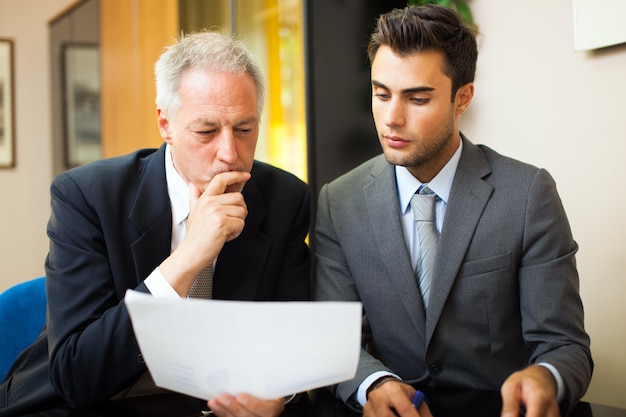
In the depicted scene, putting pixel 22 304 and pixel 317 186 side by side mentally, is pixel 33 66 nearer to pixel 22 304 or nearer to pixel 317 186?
pixel 317 186

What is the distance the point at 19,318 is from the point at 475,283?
117 cm

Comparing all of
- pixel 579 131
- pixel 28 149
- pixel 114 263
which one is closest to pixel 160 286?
pixel 114 263

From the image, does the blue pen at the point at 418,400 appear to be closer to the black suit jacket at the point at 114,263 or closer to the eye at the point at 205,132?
the black suit jacket at the point at 114,263

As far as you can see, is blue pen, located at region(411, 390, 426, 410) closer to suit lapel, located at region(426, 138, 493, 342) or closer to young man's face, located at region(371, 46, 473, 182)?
suit lapel, located at region(426, 138, 493, 342)

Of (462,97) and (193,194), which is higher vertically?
(462,97)

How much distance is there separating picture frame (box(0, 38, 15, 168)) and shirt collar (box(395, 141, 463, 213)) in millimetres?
4979

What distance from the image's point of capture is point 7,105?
Answer: 5848 millimetres

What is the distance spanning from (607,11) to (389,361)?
1.31m

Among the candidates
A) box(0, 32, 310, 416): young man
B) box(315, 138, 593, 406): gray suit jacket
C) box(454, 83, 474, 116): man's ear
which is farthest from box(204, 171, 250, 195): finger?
box(454, 83, 474, 116): man's ear

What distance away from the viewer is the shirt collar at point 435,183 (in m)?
1.71

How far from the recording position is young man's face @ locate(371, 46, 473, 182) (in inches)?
64.0

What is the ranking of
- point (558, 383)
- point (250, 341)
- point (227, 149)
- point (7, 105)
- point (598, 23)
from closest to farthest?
point (250, 341)
point (558, 383)
point (227, 149)
point (598, 23)
point (7, 105)

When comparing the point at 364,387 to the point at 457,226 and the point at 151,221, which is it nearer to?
the point at 457,226

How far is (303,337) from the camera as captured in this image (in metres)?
1.00
